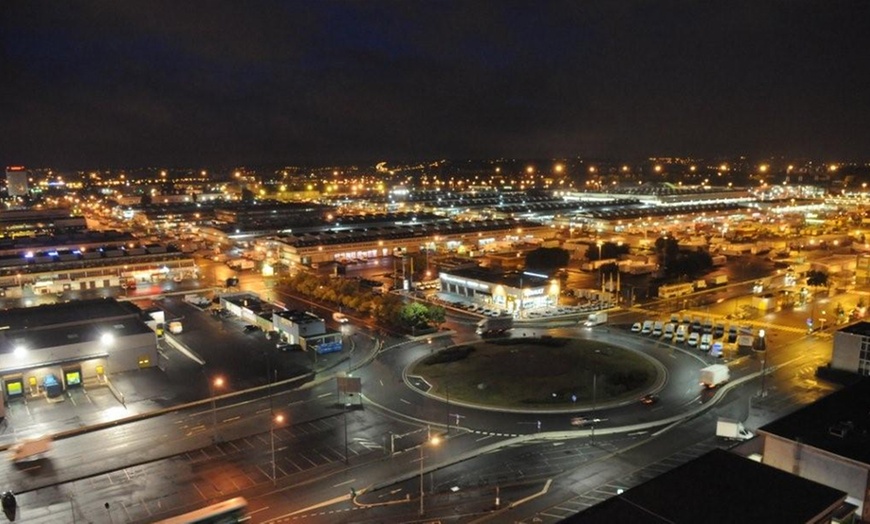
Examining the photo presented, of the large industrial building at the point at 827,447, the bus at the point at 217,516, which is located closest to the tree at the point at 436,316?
the large industrial building at the point at 827,447

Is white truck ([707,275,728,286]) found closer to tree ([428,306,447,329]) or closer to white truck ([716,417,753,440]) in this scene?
tree ([428,306,447,329])

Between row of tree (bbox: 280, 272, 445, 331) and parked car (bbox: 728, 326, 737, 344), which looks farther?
row of tree (bbox: 280, 272, 445, 331)

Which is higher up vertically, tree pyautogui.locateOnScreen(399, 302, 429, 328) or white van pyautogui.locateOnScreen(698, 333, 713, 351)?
tree pyautogui.locateOnScreen(399, 302, 429, 328)

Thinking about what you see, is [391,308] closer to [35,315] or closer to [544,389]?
[544,389]

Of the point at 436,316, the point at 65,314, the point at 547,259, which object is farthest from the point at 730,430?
the point at 65,314

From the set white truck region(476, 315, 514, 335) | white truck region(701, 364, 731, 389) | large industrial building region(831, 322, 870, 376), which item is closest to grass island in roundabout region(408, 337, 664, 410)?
white truck region(476, 315, 514, 335)

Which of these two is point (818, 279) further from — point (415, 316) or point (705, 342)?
point (415, 316)

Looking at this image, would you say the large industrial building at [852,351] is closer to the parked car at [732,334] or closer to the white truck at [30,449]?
the parked car at [732,334]
